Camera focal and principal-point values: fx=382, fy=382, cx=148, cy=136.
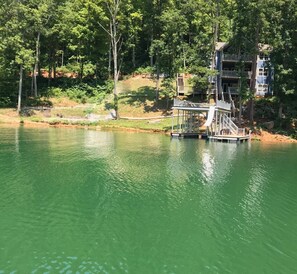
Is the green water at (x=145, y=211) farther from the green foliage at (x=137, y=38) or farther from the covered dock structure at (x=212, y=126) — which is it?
the green foliage at (x=137, y=38)

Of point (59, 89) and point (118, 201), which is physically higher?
Result: point (59, 89)

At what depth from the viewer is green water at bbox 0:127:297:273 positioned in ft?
45.9

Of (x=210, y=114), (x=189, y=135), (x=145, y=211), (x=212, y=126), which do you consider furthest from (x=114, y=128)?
(x=145, y=211)

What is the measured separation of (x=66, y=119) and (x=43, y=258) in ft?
144

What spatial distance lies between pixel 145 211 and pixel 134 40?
61345mm

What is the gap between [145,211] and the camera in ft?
63.1

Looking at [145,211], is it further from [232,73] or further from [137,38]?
[137,38]

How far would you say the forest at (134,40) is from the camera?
157 feet

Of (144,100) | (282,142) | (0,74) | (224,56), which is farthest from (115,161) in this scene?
(0,74)

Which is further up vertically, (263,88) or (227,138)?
(263,88)

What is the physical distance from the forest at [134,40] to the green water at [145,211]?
18964mm

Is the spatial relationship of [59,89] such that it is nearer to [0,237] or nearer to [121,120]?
[121,120]

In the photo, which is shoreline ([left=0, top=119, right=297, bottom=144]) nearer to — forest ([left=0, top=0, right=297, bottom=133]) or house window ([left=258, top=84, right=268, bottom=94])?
forest ([left=0, top=0, right=297, bottom=133])

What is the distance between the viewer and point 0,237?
15602mm
